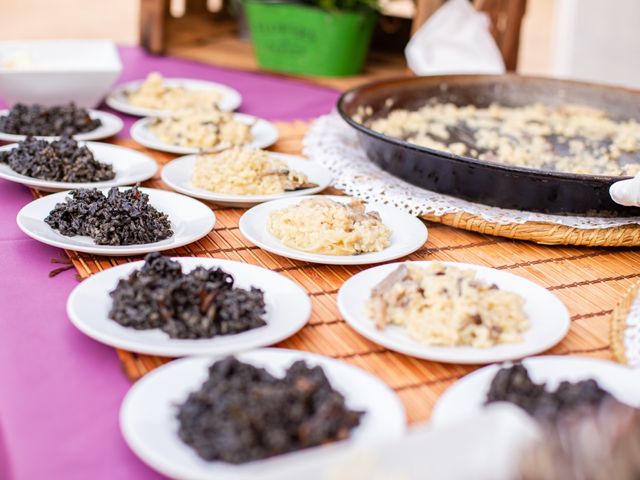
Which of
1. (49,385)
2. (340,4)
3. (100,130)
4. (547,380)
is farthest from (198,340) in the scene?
(340,4)

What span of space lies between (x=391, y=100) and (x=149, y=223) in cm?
103

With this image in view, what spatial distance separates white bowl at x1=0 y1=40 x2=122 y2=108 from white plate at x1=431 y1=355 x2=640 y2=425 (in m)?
1.61

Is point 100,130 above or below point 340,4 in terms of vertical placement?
below

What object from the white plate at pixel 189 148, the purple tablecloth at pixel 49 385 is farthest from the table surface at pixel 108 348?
the white plate at pixel 189 148

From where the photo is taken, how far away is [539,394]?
1.00m

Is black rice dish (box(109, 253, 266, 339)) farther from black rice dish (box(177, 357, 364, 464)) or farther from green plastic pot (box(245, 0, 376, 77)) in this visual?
green plastic pot (box(245, 0, 376, 77))

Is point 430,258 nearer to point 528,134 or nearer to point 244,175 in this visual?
point 244,175

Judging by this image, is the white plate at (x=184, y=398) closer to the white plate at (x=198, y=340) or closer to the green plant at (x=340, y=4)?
the white plate at (x=198, y=340)

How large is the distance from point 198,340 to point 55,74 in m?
1.36

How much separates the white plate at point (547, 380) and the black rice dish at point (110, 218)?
69 cm

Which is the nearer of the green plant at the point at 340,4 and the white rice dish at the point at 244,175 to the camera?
the white rice dish at the point at 244,175

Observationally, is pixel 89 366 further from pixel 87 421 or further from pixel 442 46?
pixel 442 46

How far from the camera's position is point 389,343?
115 cm

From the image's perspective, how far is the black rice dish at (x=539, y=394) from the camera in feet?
3.16
